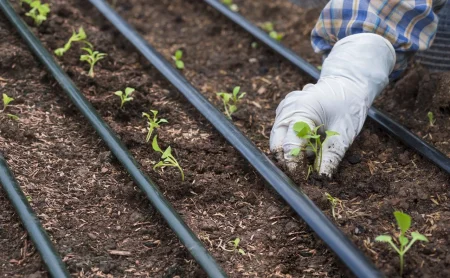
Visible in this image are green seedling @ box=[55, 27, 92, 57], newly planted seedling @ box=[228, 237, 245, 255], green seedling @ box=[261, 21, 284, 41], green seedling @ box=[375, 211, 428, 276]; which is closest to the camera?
green seedling @ box=[375, 211, 428, 276]

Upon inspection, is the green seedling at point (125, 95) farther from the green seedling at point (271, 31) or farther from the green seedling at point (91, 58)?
the green seedling at point (271, 31)

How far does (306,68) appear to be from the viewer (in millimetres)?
3732

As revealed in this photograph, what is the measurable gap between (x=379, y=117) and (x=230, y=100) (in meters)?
0.82

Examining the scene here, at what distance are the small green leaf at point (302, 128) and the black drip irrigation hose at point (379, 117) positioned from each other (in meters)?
0.67

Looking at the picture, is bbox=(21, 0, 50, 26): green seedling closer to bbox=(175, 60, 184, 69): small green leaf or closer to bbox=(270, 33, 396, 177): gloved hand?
bbox=(175, 60, 184, 69): small green leaf

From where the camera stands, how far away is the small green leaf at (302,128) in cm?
260

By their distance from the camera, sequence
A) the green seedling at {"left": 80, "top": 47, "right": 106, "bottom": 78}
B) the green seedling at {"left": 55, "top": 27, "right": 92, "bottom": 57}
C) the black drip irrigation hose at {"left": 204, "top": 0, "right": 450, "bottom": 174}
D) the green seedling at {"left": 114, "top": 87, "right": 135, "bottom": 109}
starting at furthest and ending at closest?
the green seedling at {"left": 55, "top": 27, "right": 92, "bottom": 57}
the green seedling at {"left": 80, "top": 47, "right": 106, "bottom": 78}
the green seedling at {"left": 114, "top": 87, "right": 135, "bottom": 109}
the black drip irrigation hose at {"left": 204, "top": 0, "right": 450, "bottom": 174}

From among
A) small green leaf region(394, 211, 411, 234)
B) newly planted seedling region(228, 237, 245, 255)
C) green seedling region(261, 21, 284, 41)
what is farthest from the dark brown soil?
green seedling region(261, 21, 284, 41)

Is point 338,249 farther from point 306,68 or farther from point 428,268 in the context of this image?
point 306,68

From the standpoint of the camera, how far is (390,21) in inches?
120

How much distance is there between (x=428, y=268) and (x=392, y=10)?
128 cm

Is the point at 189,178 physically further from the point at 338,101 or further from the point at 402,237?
the point at 402,237

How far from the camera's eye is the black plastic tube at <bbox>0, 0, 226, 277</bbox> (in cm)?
236

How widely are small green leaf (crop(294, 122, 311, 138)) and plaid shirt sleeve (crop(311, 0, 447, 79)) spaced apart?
0.68 m
